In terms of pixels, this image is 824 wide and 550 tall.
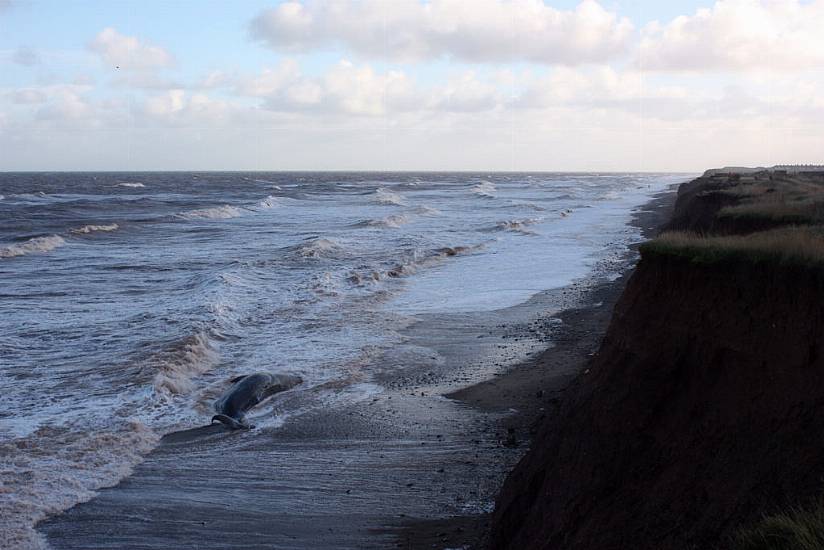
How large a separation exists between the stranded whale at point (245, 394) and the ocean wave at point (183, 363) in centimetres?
102

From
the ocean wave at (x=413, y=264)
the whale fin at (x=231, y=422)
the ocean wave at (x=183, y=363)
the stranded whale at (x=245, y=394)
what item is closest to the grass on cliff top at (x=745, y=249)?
the whale fin at (x=231, y=422)

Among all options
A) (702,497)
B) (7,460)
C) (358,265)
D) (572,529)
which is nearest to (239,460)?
(7,460)

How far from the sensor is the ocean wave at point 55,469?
8672 mm

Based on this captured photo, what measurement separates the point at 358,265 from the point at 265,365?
49.5 ft

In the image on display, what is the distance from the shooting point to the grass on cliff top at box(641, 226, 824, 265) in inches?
273

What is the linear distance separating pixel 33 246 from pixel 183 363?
25.5 metres

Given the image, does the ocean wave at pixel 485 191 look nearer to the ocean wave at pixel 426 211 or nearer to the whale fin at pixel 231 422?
the ocean wave at pixel 426 211

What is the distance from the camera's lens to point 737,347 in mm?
6977

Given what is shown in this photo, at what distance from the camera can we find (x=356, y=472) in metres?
10.2

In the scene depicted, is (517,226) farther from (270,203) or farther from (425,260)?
(270,203)

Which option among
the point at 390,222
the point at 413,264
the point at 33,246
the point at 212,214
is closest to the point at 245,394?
the point at 413,264

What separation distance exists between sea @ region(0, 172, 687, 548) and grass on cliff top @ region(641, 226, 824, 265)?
6484 millimetres

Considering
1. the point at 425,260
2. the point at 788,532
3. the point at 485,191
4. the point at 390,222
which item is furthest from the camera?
the point at 485,191

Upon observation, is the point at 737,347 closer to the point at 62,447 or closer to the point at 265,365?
the point at 62,447
